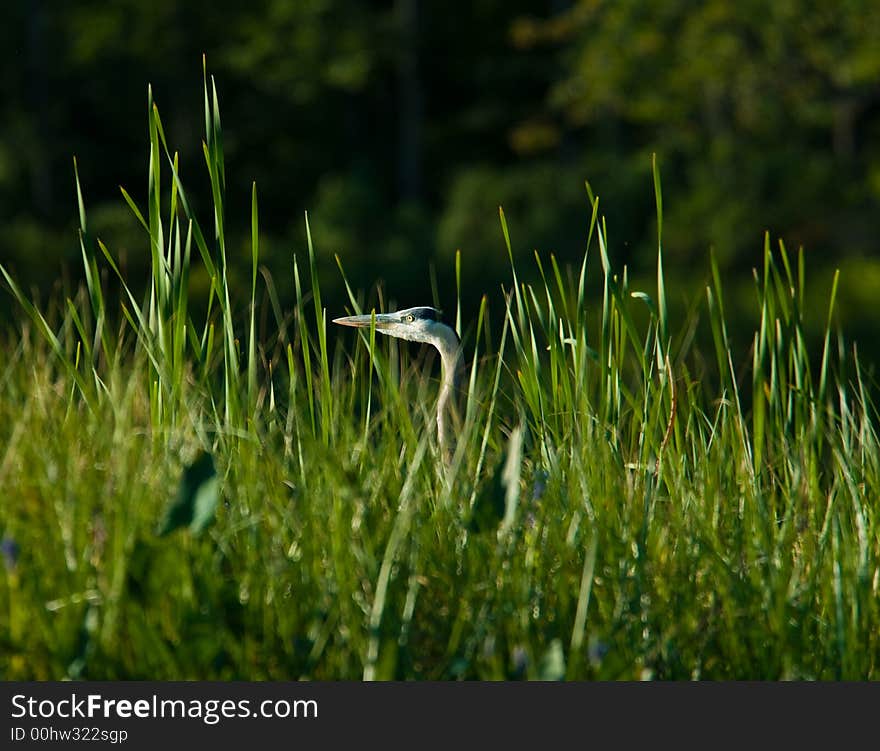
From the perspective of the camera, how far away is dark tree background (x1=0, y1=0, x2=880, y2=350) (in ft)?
49.4

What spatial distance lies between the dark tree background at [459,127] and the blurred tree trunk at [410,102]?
52mm

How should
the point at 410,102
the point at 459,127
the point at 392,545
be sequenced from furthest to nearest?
the point at 459,127 → the point at 410,102 → the point at 392,545

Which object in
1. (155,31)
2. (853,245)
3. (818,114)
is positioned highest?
(155,31)

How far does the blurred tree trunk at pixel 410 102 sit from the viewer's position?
819 inches

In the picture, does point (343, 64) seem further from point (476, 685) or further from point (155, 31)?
point (476, 685)

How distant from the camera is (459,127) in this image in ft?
76.8

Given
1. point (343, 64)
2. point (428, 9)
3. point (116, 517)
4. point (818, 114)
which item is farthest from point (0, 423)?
point (428, 9)

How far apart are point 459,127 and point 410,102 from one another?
2196mm

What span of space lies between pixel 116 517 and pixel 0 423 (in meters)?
0.95

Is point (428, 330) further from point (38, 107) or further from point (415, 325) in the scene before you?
point (38, 107)

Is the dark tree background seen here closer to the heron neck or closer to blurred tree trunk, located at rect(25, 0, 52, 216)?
blurred tree trunk, located at rect(25, 0, 52, 216)

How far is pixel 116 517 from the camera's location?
1779mm

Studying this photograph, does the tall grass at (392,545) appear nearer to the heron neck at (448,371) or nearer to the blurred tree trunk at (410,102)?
the heron neck at (448,371)

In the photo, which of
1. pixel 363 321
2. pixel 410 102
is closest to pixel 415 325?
pixel 363 321
